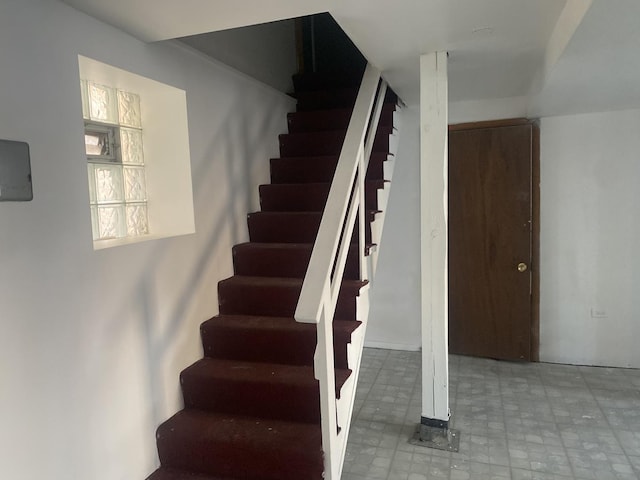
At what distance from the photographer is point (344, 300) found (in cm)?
244

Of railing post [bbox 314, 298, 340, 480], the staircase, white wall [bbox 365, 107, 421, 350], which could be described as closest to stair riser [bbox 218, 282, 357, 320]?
the staircase

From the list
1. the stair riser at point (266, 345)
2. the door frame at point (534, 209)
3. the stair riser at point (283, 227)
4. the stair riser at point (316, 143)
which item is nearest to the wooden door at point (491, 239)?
the door frame at point (534, 209)

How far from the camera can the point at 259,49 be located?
332cm

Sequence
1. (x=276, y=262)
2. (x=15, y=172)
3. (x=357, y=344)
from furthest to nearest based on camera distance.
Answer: (x=276, y=262)
(x=357, y=344)
(x=15, y=172)

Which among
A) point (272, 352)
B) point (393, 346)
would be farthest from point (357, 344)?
point (393, 346)

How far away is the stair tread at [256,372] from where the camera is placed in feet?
7.18

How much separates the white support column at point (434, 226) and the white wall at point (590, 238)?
1608 millimetres

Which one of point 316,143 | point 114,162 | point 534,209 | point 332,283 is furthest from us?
point 534,209

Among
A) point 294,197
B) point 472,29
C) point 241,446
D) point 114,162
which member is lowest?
point 241,446

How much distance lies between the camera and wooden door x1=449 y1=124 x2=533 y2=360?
356cm

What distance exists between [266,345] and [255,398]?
0.30 metres

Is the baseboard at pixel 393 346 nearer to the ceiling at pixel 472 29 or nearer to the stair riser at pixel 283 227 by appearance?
the stair riser at pixel 283 227

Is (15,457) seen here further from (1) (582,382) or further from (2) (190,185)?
(1) (582,382)

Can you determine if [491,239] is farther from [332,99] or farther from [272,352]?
[272,352]
